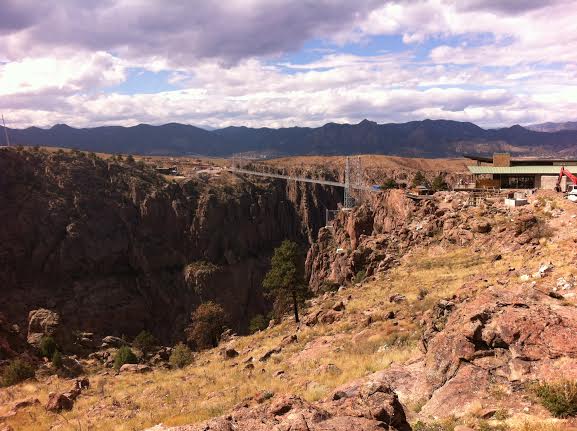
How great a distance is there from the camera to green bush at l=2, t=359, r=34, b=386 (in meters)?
23.2

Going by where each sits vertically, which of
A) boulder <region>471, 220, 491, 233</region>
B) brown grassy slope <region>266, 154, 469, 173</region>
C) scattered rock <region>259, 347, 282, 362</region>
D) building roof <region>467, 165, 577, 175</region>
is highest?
brown grassy slope <region>266, 154, 469, 173</region>

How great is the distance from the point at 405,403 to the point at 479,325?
2542 mm

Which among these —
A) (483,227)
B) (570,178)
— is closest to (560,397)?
(483,227)

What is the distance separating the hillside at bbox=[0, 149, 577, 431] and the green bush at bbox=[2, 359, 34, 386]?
0.60 m

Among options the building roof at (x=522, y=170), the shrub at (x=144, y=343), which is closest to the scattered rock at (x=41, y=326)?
the shrub at (x=144, y=343)

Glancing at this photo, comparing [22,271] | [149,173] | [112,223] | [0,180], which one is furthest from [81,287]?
[149,173]

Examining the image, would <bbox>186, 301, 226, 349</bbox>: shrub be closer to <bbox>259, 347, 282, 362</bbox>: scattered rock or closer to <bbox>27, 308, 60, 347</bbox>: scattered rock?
<bbox>27, 308, 60, 347</bbox>: scattered rock

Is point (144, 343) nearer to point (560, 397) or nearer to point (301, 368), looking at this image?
point (301, 368)

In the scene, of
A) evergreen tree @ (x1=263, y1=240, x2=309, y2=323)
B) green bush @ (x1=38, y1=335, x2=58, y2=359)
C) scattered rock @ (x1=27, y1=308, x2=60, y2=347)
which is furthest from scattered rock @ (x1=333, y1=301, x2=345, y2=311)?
scattered rock @ (x1=27, y1=308, x2=60, y2=347)

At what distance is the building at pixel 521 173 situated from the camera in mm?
47000

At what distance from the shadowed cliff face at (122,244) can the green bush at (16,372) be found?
1624 inches

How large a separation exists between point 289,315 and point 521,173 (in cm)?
3083

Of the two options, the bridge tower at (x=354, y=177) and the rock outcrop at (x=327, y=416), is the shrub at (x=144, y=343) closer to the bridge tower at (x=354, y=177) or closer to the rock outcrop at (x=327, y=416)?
the rock outcrop at (x=327, y=416)

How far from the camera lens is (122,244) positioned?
82.6m
